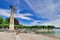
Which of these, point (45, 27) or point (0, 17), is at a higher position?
point (0, 17)

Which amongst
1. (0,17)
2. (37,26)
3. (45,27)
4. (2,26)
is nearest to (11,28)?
(2,26)

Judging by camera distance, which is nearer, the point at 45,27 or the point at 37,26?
the point at 37,26

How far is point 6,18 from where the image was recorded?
44.7 m

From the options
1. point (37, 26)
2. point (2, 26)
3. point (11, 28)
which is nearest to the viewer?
point (11, 28)

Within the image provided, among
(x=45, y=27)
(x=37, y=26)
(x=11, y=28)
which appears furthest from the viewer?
(x=45, y=27)

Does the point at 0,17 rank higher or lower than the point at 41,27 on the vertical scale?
higher

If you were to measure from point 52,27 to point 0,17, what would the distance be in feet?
66.5

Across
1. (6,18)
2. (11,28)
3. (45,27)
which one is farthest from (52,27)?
(11,28)

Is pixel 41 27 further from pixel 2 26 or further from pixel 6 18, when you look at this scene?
pixel 2 26

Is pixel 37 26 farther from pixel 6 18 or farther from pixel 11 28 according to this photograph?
pixel 11 28

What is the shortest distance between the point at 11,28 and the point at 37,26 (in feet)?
81.4

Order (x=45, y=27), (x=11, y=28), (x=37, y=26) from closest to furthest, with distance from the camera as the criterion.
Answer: (x=11, y=28) < (x=37, y=26) < (x=45, y=27)

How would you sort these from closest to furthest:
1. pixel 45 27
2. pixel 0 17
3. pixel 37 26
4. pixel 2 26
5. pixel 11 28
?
pixel 11 28, pixel 2 26, pixel 0 17, pixel 37 26, pixel 45 27

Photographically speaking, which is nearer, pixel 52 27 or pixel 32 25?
pixel 32 25
